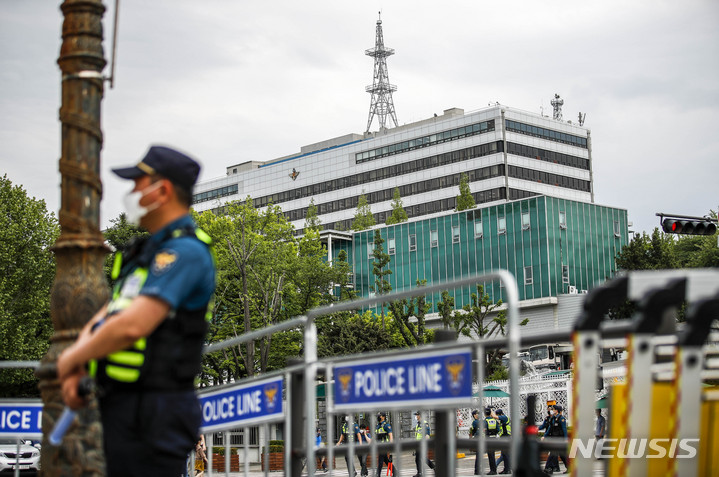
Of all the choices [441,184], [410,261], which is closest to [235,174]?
[441,184]

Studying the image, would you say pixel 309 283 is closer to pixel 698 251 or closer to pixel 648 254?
pixel 648 254

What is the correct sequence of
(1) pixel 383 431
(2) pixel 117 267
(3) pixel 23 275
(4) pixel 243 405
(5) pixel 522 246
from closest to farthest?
(2) pixel 117 267
(4) pixel 243 405
(1) pixel 383 431
(3) pixel 23 275
(5) pixel 522 246

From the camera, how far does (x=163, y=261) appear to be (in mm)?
3455

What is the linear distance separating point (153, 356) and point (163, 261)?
0.37m

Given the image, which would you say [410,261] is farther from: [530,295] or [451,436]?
[451,436]

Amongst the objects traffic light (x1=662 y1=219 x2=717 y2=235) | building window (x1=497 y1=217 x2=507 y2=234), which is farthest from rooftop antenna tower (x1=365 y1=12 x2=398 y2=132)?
traffic light (x1=662 y1=219 x2=717 y2=235)

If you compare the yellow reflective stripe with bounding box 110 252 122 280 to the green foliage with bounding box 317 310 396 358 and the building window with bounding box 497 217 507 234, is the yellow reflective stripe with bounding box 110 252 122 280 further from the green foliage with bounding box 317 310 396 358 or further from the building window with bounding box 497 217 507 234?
the building window with bounding box 497 217 507 234

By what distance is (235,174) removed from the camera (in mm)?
125750

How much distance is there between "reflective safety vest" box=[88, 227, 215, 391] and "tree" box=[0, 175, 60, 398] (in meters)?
38.1

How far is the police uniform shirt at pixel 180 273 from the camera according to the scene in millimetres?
3412

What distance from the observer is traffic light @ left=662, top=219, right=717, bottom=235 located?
2544cm

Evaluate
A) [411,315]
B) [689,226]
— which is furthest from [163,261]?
[411,315]

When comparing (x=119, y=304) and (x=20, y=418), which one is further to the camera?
(x=20, y=418)

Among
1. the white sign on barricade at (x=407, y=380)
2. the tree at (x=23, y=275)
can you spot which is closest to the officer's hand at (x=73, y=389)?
the white sign on barricade at (x=407, y=380)
